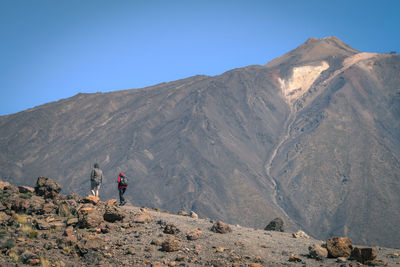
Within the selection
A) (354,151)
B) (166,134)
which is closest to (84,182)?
(166,134)

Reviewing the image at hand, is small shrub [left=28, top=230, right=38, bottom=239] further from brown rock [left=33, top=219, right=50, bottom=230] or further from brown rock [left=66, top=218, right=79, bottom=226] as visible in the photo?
brown rock [left=66, top=218, right=79, bottom=226]

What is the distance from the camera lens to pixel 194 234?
1359cm

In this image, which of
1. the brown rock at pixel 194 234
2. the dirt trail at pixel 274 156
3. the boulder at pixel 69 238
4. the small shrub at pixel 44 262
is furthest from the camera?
the dirt trail at pixel 274 156

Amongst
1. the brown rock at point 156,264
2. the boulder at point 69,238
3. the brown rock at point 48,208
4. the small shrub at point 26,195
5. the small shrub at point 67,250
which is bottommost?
the brown rock at point 156,264

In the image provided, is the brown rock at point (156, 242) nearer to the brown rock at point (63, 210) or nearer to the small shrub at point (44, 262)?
the small shrub at point (44, 262)

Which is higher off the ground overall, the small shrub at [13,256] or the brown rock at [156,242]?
the small shrub at [13,256]

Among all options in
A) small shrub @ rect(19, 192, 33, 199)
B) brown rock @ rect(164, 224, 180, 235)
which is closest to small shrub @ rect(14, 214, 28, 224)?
small shrub @ rect(19, 192, 33, 199)

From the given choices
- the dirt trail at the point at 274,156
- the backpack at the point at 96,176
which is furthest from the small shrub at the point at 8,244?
the dirt trail at the point at 274,156

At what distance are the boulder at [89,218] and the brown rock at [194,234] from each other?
2786 mm

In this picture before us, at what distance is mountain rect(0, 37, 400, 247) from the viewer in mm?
103062

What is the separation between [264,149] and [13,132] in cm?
8068

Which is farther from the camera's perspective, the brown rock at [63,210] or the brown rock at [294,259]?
the brown rock at [63,210]

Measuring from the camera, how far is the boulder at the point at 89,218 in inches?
532

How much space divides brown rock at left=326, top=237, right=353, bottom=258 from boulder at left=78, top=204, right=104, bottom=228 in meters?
6.91
